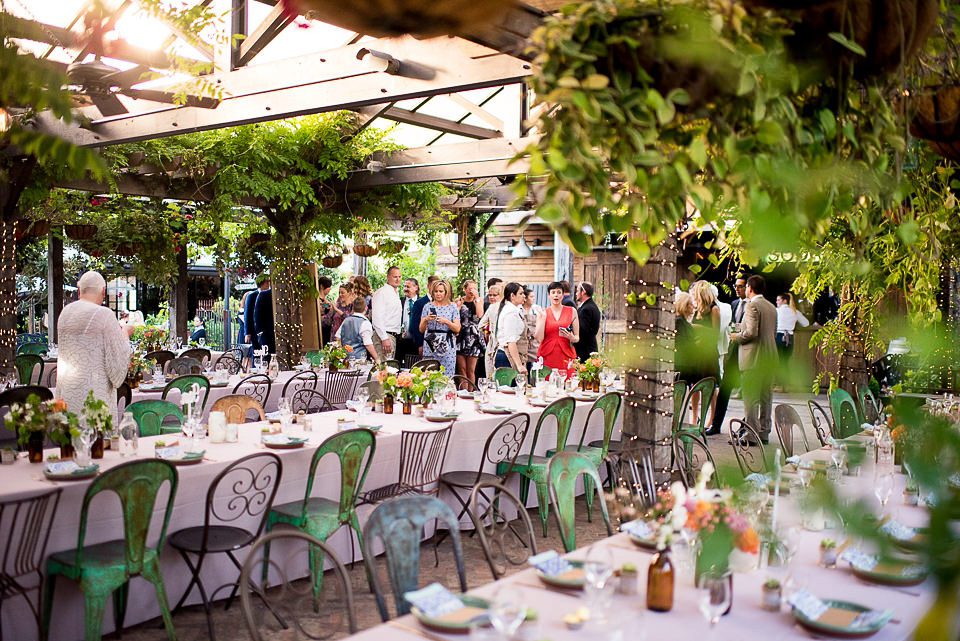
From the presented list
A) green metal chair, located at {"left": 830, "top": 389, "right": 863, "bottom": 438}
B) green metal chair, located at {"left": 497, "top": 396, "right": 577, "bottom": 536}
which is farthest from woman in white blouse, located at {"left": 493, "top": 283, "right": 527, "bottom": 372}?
green metal chair, located at {"left": 830, "top": 389, "right": 863, "bottom": 438}

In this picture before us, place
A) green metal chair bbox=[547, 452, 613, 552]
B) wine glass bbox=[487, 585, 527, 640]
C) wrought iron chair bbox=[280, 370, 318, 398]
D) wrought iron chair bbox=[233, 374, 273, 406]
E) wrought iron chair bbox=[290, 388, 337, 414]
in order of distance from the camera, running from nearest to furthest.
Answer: wine glass bbox=[487, 585, 527, 640] → green metal chair bbox=[547, 452, 613, 552] → wrought iron chair bbox=[290, 388, 337, 414] → wrought iron chair bbox=[233, 374, 273, 406] → wrought iron chair bbox=[280, 370, 318, 398]

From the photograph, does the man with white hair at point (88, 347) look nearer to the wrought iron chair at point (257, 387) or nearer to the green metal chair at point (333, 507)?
the green metal chair at point (333, 507)

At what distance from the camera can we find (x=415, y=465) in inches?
201

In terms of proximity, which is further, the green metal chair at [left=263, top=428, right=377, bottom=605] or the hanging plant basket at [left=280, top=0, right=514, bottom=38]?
the green metal chair at [left=263, top=428, right=377, bottom=605]

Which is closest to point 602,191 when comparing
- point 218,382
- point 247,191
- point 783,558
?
point 783,558

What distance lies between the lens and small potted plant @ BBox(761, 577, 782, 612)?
244 cm

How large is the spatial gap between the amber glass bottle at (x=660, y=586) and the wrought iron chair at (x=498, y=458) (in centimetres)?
290

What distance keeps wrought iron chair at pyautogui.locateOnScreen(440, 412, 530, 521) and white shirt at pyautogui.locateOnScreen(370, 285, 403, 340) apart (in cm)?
432

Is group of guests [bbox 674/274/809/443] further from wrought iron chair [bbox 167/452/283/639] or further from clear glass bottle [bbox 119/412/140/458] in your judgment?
clear glass bottle [bbox 119/412/140/458]

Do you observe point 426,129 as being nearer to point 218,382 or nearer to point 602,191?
point 218,382

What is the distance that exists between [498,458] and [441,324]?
11.4 ft

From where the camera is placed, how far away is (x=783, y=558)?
2.58 metres

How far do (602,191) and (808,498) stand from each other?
3.25 feet

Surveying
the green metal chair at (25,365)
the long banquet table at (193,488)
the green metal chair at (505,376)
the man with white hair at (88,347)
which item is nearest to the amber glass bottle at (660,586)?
the long banquet table at (193,488)
